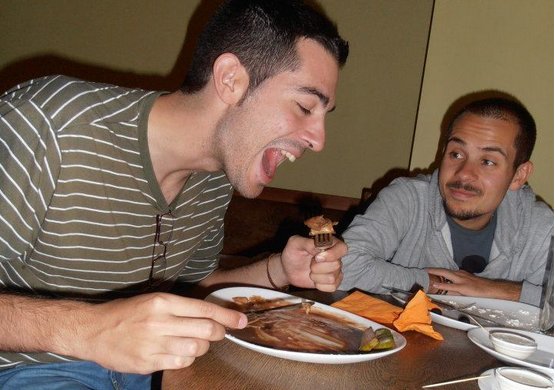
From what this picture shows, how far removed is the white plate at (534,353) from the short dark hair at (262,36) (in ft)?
3.00

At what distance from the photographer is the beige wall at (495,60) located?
3.29 metres

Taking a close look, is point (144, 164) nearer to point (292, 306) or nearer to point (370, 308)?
point (292, 306)

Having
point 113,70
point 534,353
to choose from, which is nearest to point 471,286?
point 534,353

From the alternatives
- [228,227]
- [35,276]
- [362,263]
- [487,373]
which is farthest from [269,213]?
[487,373]

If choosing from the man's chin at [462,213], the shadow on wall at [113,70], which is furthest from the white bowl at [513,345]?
the shadow on wall at [113,70]

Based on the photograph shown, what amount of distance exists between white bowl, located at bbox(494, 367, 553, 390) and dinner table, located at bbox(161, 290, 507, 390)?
0.09 metres

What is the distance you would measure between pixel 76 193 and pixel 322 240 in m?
0.72

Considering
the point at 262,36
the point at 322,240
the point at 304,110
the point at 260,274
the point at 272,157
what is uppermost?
the point at 262,36

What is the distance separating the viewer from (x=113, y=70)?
4434mm

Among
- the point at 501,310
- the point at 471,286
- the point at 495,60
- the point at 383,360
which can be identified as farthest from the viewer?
the point at 495,60

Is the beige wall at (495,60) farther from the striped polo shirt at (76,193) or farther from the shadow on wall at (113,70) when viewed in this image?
the striped polo shirt at (76,193)

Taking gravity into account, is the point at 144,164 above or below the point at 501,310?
above

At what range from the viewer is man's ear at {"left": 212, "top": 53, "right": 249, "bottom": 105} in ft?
5.65

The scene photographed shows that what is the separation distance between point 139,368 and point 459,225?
2.17m
